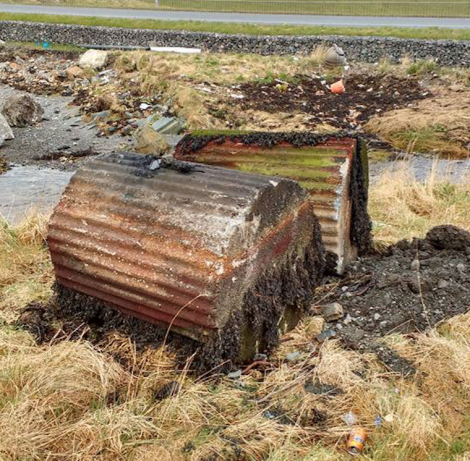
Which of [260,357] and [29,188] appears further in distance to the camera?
[29,188]

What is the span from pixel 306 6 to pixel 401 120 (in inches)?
560

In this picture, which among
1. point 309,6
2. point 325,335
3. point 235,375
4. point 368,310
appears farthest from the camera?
point 309,6

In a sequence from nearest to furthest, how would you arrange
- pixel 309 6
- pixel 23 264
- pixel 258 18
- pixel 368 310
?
pixel 368 310 < pixel 23 264 < pixel 258 18 < pixel 309 6

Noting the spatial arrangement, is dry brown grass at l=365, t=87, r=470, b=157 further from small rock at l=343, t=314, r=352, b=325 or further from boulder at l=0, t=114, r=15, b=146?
small rock at l=343, t=314, r=352, b=325

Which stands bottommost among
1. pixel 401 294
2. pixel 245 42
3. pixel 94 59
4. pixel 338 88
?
pixel 401 294

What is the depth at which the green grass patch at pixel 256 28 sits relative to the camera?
17.0 metres

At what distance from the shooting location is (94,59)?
16141 millimetres

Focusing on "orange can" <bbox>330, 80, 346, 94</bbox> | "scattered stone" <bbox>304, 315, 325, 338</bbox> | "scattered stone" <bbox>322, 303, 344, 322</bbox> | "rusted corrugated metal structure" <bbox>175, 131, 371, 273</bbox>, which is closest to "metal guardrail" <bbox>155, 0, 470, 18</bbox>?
"orange can" <bbox>330, 80, 346, 94</bbox>

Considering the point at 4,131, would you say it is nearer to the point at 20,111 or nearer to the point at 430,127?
the point at 20,111

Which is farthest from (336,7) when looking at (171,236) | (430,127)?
(171,236)

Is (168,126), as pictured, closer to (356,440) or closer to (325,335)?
(325,335)

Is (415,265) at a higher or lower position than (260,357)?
higher

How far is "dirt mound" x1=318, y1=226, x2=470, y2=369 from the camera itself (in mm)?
4133

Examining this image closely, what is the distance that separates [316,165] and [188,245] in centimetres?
172
